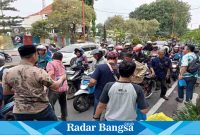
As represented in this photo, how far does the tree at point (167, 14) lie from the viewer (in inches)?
2926

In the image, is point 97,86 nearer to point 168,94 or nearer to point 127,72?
point 127,72

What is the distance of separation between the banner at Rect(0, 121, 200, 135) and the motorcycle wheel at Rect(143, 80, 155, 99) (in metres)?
6.07

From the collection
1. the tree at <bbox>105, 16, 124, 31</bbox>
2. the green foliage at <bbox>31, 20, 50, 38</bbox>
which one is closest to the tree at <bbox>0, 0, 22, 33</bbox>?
the green foliage at <bbox>31, 20, 50, 38</bbox>

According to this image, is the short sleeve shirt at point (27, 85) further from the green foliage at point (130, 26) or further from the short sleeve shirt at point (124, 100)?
the green foliage at point (130, 26)

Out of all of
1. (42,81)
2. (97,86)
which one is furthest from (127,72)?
(97,86)

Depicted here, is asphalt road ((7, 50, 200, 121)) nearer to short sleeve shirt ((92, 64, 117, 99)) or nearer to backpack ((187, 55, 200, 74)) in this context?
backpack ((187, 55, 200, 74))

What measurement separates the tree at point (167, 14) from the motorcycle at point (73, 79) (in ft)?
217

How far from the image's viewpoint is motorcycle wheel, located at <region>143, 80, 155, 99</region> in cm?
907

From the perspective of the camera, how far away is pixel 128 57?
671cm

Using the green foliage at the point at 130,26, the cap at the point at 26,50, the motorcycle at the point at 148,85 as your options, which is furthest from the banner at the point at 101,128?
the green foliage at the point at 130,26

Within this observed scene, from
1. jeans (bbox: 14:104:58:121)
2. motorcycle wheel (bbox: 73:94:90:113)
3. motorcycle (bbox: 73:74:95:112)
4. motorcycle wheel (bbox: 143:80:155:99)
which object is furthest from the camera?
motorcycle wheel (bbox: 143:80:155:99)

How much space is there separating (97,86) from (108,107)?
78.5 inches

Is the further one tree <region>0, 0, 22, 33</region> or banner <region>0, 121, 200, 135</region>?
tree <region>0, 0, 22, 33</region>

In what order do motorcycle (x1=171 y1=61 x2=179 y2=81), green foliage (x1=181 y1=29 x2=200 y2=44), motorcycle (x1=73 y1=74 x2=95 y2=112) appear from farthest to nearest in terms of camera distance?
green foliage (x1=181 y1=29 x2=200 y2=44)
motorcycle (x1=171 y1=61 x2=179 y2=81)
motorcycle (x1=73 y1=74 x2=95 y2=112)
